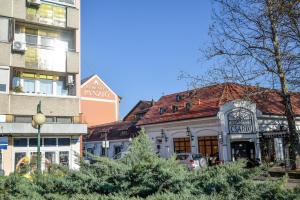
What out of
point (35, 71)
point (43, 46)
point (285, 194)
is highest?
point (43, 46)

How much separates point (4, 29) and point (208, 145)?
20726 mm

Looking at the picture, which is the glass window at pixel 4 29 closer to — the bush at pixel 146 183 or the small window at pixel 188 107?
the bush at pixel 146 183

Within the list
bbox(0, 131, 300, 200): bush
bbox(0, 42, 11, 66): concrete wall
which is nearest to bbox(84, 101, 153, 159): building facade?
bbox(0, 42, 11, 66): concrete wall

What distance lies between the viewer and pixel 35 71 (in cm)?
2327

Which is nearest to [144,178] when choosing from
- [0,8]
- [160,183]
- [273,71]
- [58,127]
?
[160,183]

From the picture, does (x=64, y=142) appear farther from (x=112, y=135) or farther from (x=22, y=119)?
(x=112, y=135)

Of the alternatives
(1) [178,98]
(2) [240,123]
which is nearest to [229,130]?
(2) [240,123]

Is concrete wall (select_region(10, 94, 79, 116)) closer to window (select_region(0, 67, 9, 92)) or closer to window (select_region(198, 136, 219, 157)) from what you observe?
window (select_region(0, 67, 9, 92))

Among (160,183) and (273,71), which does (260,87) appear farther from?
(160,183)

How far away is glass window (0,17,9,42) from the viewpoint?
22.0 meters

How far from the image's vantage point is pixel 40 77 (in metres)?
23.5

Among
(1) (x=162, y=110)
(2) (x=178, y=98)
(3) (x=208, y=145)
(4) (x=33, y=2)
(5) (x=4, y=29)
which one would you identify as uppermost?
(4) (x=33, y=2)

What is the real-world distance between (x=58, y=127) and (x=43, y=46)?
529cm

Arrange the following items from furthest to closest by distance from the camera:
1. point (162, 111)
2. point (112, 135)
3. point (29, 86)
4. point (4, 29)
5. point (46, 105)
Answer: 1. point (112, 135)
2. point (162, 111)
3. point (29, 86)
4. point (46, 105)
5. point (4, 29)
